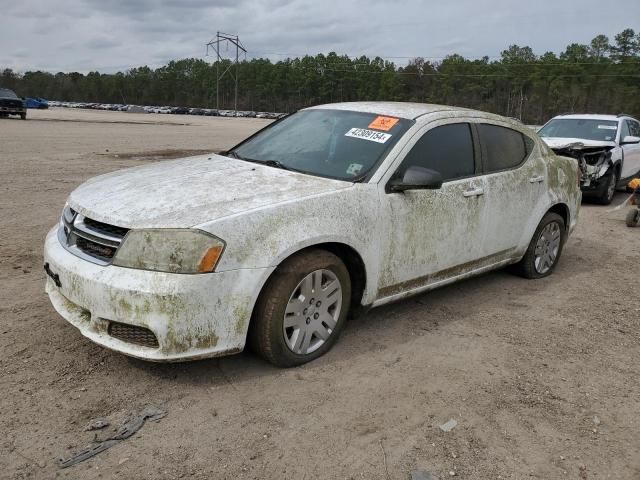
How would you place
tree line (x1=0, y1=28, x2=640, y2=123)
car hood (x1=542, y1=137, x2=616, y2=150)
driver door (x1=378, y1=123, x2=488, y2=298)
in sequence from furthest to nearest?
tree line (x1=0, y1=28, x2=640, y2=123) < car hood (x1=542, y1=137, x2=616, y2=150) < driver door (x1=378, y1=123, x2=488, y2=298)

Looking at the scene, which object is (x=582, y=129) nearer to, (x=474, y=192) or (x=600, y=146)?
(x=600, y=146)

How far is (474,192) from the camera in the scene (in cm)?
452

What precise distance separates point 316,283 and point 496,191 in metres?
2.04

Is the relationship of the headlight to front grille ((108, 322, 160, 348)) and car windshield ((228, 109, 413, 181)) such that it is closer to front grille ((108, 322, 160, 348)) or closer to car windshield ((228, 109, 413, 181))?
front grille ((108, 322, 160, 348))

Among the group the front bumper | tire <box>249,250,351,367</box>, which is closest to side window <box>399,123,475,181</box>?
tire <box>249,250,351,367</box>

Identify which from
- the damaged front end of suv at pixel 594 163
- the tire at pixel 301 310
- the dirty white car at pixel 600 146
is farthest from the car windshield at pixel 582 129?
→ the tire at pixel 301 310

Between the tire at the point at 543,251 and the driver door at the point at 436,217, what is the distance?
40.6 inches

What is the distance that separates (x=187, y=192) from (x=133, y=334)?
0.92 metres

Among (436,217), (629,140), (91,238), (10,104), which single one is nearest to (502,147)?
(436,217)

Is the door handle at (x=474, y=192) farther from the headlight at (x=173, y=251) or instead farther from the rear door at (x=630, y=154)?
the rear door at (x=630, y=154)

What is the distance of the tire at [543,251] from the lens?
549 cm

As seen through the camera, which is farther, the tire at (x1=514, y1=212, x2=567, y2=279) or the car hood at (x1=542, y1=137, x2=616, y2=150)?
the car hood at (x1=542, y1=137, x2=616, y2=150)

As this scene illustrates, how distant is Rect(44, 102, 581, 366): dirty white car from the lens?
10.1 feet

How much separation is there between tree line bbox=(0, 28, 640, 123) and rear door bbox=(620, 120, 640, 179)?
6816cm
